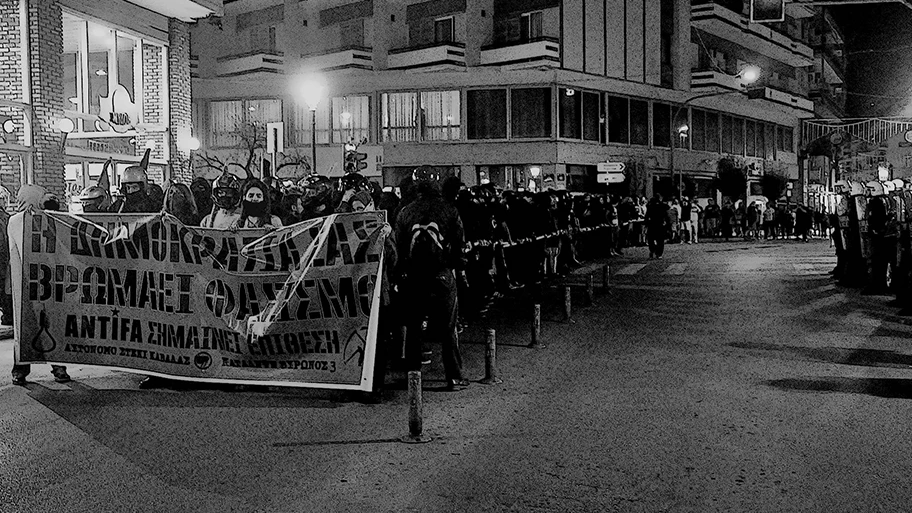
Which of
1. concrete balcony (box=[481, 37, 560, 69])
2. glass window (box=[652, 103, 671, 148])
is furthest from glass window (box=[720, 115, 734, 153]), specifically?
concrete balcony (box=[481, 37, 560, 69])

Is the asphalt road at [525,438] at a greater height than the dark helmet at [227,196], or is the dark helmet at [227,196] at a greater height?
the dark helmet at [227,196]

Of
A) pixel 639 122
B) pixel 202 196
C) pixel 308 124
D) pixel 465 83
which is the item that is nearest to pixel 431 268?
pixel 202 196

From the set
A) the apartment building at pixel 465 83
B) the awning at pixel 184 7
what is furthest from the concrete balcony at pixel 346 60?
the awning at pixel 184 7

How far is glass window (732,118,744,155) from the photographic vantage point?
61.2m

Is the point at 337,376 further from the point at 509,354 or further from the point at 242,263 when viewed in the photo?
the point at 509,354

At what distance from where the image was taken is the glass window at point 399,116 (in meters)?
48.0

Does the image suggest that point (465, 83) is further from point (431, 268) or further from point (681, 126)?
point (431, 268)

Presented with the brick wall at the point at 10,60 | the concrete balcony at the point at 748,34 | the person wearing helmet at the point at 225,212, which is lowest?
the person wearing helmet at the point at 225,212

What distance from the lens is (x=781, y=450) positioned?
777 cm

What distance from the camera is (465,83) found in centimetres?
4728

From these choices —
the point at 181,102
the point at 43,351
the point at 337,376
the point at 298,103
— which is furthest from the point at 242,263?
the point at 298,103

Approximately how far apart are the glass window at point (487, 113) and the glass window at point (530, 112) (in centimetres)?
46

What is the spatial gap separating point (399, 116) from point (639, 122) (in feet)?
41.7

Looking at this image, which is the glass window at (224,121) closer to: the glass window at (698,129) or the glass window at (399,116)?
the glass window at (399,116)
